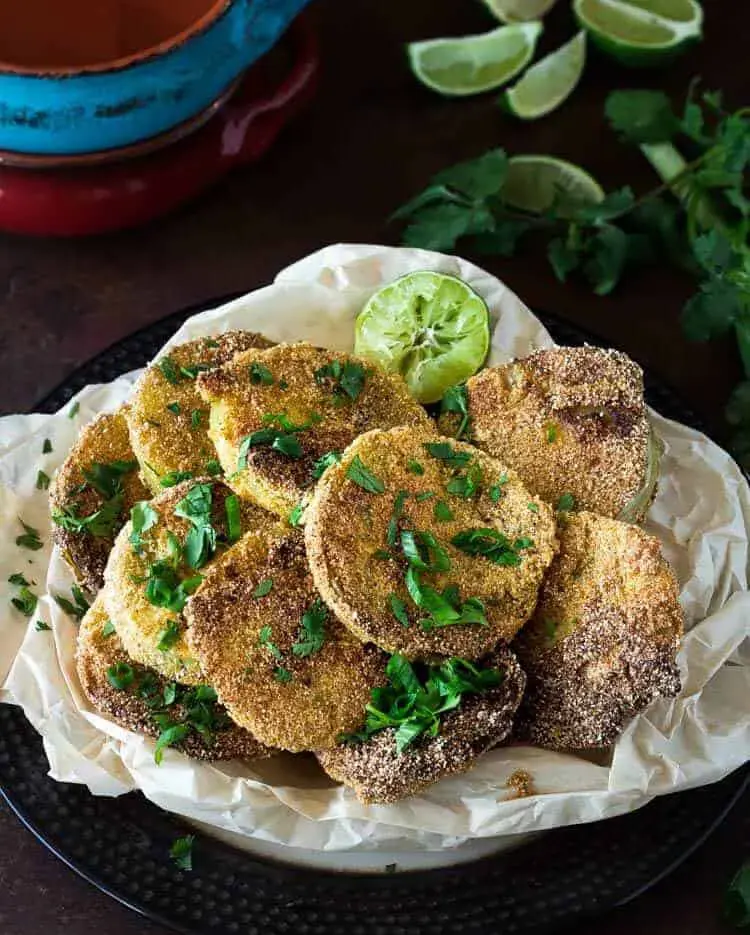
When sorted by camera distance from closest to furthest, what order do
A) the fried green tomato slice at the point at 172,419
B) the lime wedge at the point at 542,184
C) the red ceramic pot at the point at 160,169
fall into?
the fried green tomato slice at the point at 172,419
the red ceramic pot at the point at 160,169
the lime wedge at the point at 542,184

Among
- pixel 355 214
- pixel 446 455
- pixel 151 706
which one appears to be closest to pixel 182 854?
pixel 151 706

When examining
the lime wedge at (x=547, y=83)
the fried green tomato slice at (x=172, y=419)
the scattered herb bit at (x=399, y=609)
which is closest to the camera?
the scattered herb bit at (x=399, y=609)

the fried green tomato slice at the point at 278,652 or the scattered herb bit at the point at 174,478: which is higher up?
the scattered herb bit at the point at 174,478

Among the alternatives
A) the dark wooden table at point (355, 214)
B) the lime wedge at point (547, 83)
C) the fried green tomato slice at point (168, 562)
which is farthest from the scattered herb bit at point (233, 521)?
the lime wedge at point (547, 83)

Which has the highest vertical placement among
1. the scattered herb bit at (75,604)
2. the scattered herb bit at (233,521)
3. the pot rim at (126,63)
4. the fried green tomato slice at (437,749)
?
the pot rim at (126,63)

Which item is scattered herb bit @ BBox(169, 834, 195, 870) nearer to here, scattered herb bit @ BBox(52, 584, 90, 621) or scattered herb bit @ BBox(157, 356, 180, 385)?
scattered herb bit @ BBox(52, 584, 90, 621)

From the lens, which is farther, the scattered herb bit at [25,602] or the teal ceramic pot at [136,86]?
the teal ceramic pot at [136,86]

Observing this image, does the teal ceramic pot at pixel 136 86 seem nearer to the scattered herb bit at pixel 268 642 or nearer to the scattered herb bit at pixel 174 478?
the scattered herb bit at pixel 174 478
